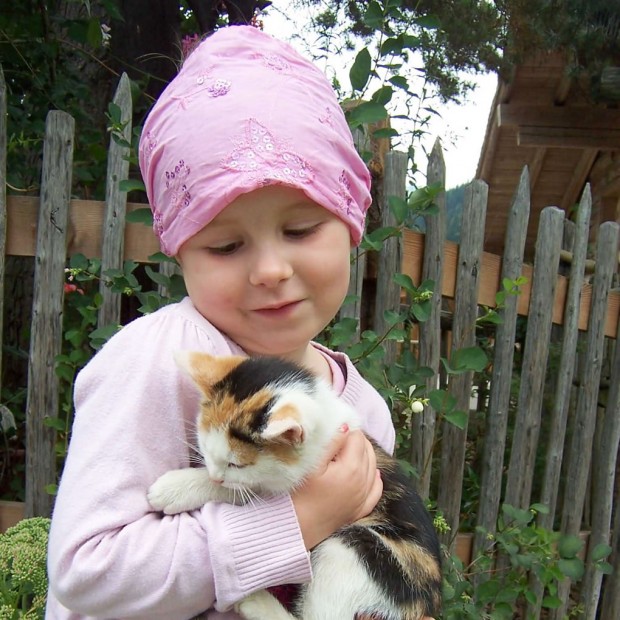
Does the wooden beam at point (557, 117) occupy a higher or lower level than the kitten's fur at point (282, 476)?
higher

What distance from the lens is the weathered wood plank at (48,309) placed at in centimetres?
252

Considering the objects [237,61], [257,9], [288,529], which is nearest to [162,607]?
[288,529]

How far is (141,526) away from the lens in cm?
117

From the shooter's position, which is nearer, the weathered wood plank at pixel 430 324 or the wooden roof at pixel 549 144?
the weathered wood plank at pixel 430 324

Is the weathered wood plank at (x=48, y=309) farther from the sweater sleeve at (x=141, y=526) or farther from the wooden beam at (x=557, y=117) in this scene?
the wooden beam at (x=557, y=117)

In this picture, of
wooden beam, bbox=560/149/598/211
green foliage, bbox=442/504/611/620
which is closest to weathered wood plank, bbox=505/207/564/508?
green foliage, bbox=442/504/611/620

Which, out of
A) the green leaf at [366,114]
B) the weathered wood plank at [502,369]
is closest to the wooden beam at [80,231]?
the green leaf at [366,114]

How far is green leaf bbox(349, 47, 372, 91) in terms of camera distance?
235cm

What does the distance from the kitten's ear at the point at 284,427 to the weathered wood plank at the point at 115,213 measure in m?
1.53

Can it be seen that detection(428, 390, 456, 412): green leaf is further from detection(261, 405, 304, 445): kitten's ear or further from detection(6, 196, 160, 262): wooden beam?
detection(261, 405, 304, 445): kitten's ear

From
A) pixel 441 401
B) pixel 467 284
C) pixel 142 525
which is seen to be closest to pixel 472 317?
pixel 467 284

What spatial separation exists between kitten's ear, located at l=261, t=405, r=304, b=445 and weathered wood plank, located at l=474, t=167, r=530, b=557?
6.92 ft

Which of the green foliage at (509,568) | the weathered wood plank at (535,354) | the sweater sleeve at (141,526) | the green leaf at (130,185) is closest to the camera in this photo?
the sweater sleeve at (141,526)

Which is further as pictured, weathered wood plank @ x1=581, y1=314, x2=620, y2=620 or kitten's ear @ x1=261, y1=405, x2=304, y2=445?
weathered wood plank @ x1=581, y1=314, x2=620, y2=620
